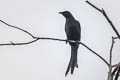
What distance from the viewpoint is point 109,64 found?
40.1 inches

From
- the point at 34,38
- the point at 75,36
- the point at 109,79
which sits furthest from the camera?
the point at 75,36

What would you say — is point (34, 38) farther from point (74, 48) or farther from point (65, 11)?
point (65, 11)

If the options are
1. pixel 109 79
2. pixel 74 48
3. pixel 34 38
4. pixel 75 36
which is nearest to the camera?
pixel 109 79

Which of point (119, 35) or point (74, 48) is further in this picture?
point (74, 48)

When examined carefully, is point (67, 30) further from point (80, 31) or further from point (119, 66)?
point (119, 66)

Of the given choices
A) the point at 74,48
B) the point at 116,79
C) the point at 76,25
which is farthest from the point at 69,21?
the point at 116,79

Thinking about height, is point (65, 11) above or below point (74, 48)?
above

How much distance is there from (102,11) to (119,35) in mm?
94

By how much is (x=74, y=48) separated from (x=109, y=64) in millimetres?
2823

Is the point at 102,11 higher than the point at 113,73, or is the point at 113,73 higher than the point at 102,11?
the point at 102,11

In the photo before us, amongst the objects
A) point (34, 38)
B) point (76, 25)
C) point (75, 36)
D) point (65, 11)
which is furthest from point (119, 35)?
point (65, 11)

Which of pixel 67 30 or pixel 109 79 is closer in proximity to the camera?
Result: pixel 109 79

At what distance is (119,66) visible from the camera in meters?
0.93

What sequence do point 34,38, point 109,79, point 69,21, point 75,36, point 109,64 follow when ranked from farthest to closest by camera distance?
point 69,21
point 75,36
point 34,38
point 109,64
point 109,79
